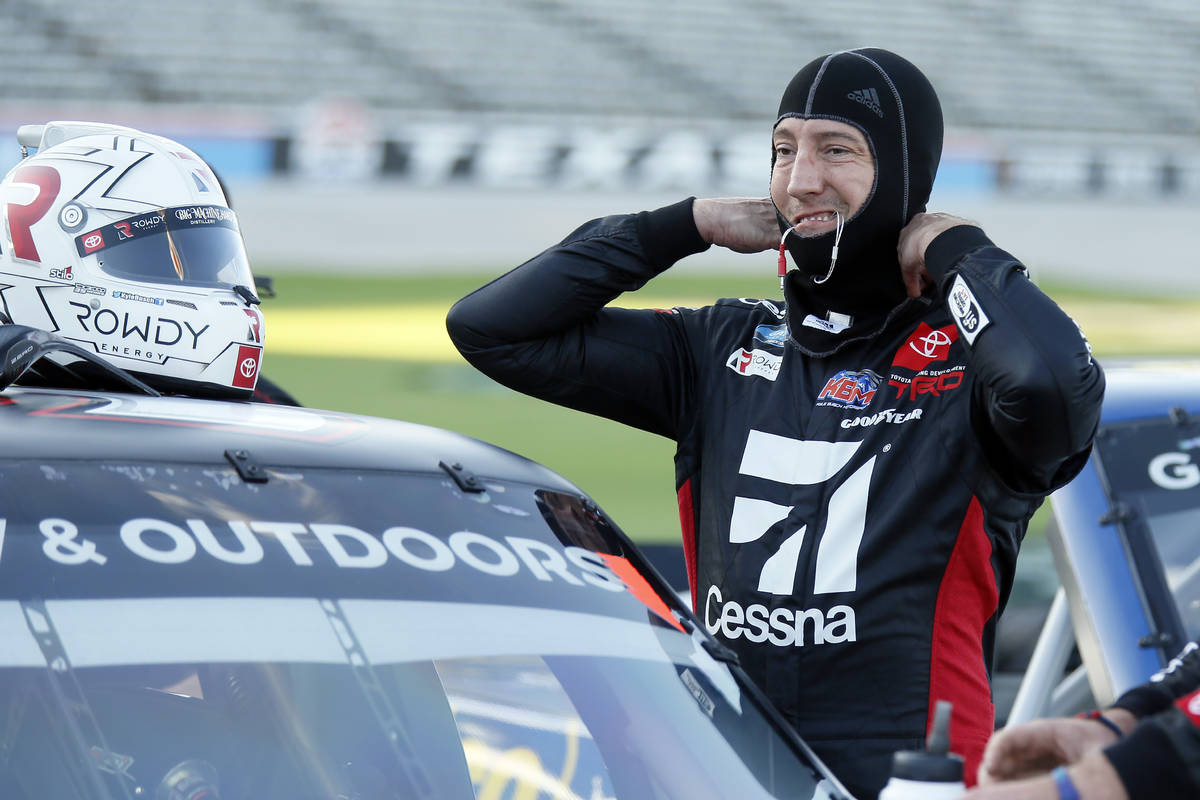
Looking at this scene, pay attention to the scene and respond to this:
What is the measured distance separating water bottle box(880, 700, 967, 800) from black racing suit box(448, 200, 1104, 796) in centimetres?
85

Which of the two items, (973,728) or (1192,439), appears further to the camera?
(1192,439)

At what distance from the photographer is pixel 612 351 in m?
2.94

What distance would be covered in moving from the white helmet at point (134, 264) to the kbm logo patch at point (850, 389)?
4.16 feet

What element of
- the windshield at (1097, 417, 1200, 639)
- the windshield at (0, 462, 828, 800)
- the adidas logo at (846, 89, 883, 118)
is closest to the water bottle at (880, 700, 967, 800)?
the windshield at (0, 462, 828, 800)

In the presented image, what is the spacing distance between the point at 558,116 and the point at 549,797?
24285mm

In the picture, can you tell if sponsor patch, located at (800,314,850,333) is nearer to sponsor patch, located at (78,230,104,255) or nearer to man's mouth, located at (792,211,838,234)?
man's mouth, located at (792,211,838,234)

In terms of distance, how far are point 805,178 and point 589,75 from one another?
2502cm

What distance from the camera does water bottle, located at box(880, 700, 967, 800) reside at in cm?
153

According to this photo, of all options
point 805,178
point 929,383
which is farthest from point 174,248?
point 929,383

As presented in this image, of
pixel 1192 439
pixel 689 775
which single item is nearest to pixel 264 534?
pixel 689 775

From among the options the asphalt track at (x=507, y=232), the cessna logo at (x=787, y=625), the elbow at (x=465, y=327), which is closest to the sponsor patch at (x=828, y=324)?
the cessna logo at (x=787, y=625)

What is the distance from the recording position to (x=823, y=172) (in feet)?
8.88

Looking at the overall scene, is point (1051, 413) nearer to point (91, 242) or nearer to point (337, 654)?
point (337, 654)

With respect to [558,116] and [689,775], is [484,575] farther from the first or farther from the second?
[558,116]
